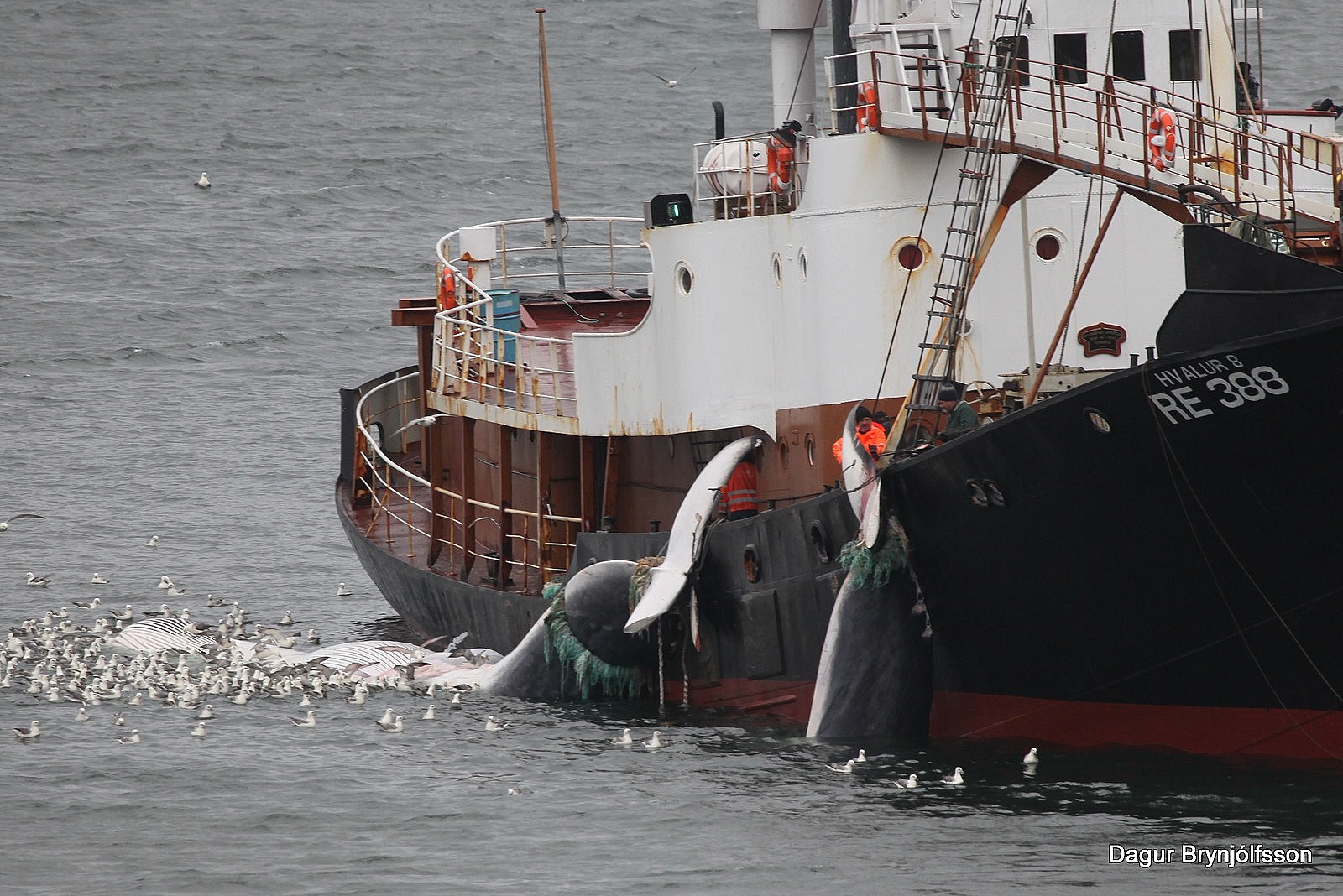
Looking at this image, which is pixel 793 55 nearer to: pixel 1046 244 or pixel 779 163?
pixel 779 163

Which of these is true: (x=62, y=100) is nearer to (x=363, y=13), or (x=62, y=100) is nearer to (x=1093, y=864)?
(x=363, y=13)

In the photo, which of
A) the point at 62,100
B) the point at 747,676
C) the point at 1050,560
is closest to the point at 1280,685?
the point at 1050,560

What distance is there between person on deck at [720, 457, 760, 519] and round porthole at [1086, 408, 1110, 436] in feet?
18.4

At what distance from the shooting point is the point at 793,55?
25.3 m

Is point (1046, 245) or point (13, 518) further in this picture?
point (13, 518)

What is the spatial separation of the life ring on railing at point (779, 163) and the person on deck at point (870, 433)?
145 inches

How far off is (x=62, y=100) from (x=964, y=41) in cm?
6640

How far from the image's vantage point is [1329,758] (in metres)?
18.7

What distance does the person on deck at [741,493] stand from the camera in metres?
22.6

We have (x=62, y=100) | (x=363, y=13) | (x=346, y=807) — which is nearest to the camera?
(x=346, y=807)

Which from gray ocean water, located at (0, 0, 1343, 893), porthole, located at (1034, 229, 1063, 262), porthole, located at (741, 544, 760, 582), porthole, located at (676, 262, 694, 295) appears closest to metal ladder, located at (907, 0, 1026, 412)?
porthole, located at (1034, 229, 1063, 262)

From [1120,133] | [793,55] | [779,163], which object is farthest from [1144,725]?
[793,55]

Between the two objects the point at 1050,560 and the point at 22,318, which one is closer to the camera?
the point at 1050,560

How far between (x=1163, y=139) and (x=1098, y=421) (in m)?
3.28
